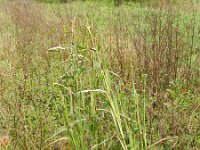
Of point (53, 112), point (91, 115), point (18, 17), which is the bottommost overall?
point (53, 112)

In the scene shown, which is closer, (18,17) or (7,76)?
(7,76)

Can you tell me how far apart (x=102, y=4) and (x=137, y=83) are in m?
8.26

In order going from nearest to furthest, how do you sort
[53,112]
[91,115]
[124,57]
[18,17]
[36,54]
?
[91,115]
[53,112]
[124,57]
[36,54]
[18,17]

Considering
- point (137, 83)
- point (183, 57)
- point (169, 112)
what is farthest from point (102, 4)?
point (169, 112)

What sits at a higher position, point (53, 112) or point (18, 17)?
point (18, 17)

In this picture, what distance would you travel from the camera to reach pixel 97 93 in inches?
99.5

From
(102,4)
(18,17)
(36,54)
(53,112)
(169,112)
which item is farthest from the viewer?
(102,4)

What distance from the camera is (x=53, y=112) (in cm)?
322

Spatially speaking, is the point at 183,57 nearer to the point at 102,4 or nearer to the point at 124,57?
the point at 124,57

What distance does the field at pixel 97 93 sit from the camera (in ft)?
7.77

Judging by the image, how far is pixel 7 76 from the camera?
4035mm

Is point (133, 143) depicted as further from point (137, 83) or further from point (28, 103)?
point (28, 103)

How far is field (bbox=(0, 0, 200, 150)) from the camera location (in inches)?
93.2

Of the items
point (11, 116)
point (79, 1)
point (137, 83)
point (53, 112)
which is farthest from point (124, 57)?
point (79, 1)
